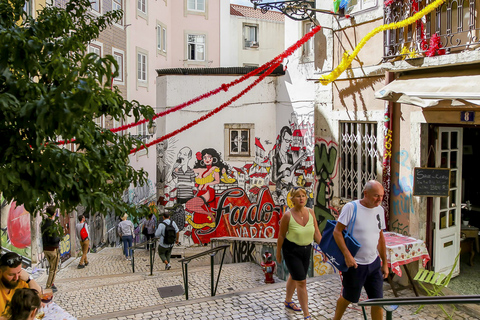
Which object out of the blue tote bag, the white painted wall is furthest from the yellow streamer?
the white painted wall

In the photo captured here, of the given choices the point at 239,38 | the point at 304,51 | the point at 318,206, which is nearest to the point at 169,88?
the point at 304,51

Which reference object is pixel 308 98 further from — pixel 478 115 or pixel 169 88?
pixel 478 115

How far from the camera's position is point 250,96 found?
15.1 m

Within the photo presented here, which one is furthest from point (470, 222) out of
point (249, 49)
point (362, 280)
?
point (249, 49)

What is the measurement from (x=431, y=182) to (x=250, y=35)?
2685cm

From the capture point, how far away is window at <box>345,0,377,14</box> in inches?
334

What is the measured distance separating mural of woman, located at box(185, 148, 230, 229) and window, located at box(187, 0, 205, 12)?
1672 cm

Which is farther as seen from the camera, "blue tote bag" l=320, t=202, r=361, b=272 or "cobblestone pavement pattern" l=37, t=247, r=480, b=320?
"cobblestone pavement pattern" l=37, t=247, r=480, b=320

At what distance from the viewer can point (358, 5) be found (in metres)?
8.77

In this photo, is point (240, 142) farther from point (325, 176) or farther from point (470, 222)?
point (470, 222)

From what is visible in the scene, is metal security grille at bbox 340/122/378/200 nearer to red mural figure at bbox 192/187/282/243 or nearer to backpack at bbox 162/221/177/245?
backpack at bbox 162/221/177/245

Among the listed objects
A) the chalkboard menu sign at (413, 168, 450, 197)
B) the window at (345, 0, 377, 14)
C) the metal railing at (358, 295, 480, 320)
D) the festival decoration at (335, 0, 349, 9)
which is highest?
the festival decoration at (335, 0, 349, 9)

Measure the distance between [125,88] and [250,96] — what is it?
369 inches

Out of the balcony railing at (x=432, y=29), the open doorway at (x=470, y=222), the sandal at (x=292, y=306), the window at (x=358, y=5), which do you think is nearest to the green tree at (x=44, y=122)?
the sandal at (x=292, y=306)
